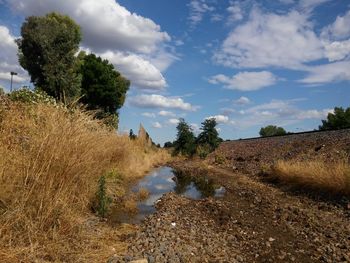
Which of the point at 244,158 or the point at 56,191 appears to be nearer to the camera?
the point at 56,191

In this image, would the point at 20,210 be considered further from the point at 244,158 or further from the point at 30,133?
the point at 244,158

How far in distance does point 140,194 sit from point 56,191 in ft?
23.2

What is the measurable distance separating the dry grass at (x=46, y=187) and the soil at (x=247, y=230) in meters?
0.76

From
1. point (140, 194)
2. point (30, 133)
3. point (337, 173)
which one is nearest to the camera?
point (30, 133)

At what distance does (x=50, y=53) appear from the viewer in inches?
1043

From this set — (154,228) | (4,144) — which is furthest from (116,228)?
(4,144)

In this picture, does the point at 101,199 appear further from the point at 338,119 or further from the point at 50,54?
the point at 338,119

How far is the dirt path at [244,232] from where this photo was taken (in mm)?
6657

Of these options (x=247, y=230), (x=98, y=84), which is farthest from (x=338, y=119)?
(x=247, y=230)

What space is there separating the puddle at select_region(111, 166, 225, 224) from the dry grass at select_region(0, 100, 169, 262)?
2.55 metres

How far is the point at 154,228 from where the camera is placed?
25.7 ft

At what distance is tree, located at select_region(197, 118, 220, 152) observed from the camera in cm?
3359

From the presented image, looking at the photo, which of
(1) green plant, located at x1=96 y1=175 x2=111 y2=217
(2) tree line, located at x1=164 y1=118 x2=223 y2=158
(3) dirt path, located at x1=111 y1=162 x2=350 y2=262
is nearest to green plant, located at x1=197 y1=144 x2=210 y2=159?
(2) tree line, located at x1=164 y1=118 x2=223 y2=158

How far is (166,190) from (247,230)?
7.40 meters
